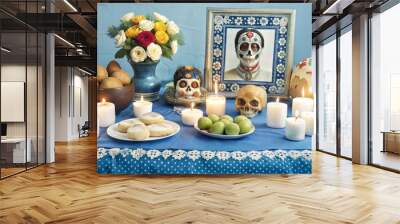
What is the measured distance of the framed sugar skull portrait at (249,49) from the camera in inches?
225

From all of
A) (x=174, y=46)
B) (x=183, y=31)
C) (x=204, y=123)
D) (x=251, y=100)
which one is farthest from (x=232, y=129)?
(x=183, y=31)

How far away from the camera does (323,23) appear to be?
765cm

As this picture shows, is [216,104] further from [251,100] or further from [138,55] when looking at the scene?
[138,55]

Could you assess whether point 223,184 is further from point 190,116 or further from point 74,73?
point 74,73

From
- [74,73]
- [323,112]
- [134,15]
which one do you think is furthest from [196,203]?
[74,73]

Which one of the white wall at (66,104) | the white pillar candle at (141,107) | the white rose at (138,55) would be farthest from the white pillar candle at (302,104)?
the white wall at (66,104)

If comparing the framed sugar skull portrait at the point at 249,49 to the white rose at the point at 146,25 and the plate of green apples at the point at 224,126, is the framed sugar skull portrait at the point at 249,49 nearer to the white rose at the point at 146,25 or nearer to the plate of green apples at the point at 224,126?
the plate of green apples at the point at 224,126

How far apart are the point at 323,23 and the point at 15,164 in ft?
21.1

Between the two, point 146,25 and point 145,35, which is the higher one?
point 146,25

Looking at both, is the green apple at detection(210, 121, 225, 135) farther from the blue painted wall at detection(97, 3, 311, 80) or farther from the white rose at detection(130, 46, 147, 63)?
the white rose at detection(130, 46, 147, 63)

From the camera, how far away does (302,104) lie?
18.7ft

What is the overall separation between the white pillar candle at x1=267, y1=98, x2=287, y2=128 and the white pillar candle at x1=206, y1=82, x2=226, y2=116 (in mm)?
703

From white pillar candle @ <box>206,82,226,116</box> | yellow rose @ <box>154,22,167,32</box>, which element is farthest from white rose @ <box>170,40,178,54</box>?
white pillar candle @ <box>206,82,226,116</box>

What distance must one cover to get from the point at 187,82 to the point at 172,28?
867mm
